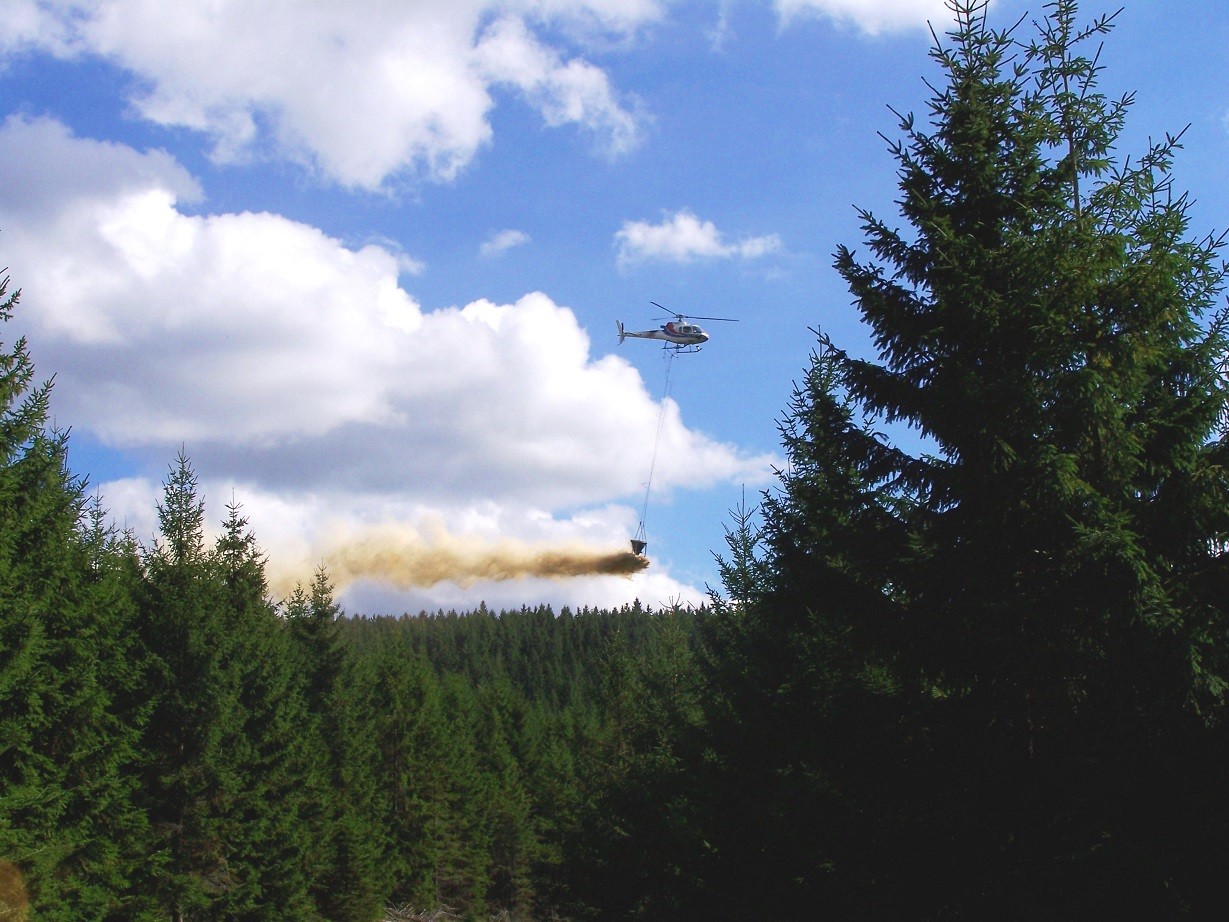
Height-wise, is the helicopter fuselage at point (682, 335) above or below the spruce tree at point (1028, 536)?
above

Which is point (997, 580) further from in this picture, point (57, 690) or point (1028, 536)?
point (57, 690)

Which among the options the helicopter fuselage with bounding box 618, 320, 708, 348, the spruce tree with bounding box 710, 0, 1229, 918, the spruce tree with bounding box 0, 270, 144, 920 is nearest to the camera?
the spruce tree with bounding box 710, 0, 1229, 918

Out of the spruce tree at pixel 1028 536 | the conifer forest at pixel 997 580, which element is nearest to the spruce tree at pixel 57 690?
the conifer forest at pixel 997 580

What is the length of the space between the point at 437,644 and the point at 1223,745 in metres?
164

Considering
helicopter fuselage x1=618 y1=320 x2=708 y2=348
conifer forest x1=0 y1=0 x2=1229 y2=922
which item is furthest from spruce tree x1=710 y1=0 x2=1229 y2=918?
helicopter fuselage x1=618 y1=320 x2=708 y2=348

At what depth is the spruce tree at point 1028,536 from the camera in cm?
895

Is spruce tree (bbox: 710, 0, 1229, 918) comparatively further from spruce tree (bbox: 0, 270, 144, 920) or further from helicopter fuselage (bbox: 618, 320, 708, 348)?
helicopter fuselage (bbox: 618, 320, 708, 348)

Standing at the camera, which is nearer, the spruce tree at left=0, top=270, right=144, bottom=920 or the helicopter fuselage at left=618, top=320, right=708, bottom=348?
the spruce tree at left=0, top=270, right=144, bottom=920

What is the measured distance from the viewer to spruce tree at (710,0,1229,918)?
29.3 ft

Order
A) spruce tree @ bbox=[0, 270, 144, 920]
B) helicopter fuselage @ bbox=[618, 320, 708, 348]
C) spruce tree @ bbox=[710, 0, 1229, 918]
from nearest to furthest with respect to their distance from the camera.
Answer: spruce tree @ bbox=[710, 0, 1229, 918] < spruce tree @ bbox=[0, 270, 144, 920] < helicopter fuselage @ bbox=[618, 320, 708, 348]

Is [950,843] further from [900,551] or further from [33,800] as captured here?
[33,800]

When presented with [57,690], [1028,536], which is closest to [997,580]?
[1028,536]

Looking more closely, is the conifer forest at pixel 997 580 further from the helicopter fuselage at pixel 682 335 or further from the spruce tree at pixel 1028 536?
the helicopter fuselage at pixel 682 335

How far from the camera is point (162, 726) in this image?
26.3 m
